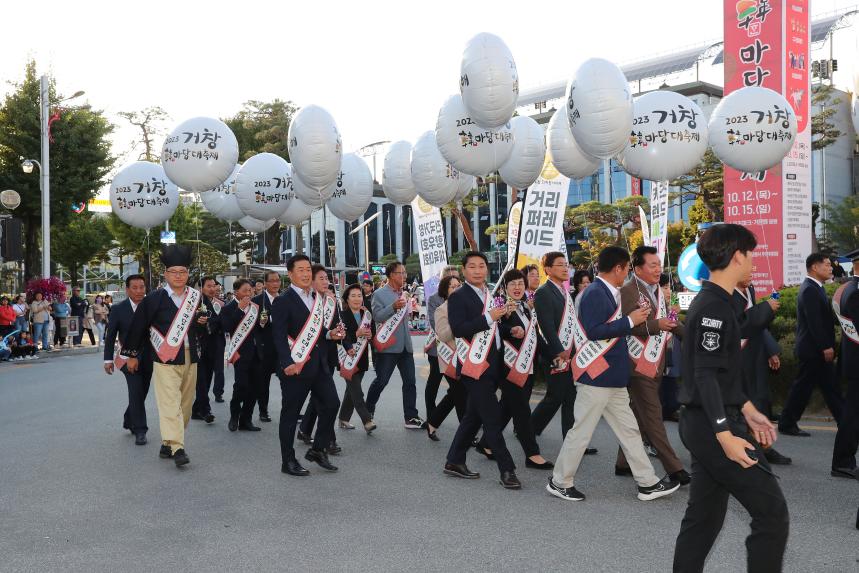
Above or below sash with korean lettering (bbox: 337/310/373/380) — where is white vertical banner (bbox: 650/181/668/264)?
above

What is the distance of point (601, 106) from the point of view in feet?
26.2

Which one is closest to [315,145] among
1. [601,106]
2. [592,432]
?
[601,106]

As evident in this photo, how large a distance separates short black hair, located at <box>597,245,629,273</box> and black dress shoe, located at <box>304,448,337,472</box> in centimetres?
268

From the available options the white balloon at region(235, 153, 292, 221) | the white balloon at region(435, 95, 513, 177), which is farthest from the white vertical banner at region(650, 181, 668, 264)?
the white balloon at region(235, 153, 292, 221)

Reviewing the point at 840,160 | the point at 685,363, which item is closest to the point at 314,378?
the point at 685,363

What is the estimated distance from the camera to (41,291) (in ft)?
68.5

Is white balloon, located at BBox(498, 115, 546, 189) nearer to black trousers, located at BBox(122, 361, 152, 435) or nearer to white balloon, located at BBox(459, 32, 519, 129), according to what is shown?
white balloon, located at BBox(459, 32, 519, 129)

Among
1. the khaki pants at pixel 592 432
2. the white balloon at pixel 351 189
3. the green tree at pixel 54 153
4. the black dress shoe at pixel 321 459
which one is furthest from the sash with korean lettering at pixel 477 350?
the green tree at pixel 54 153

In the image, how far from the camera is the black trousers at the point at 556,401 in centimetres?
682

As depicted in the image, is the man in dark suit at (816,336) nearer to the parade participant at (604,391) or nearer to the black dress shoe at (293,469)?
the parade participant at (604,391)

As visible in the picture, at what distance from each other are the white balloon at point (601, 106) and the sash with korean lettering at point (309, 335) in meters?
3.38

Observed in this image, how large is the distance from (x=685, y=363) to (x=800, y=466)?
3630 millimetres

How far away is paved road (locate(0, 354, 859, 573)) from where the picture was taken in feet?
13.9

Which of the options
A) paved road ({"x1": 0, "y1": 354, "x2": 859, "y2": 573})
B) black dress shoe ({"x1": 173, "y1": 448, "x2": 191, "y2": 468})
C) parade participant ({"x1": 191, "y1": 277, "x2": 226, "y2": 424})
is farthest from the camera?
parade participant ({"x1": 191, "y1": 277, "x2": 226, "y2": 424})
